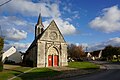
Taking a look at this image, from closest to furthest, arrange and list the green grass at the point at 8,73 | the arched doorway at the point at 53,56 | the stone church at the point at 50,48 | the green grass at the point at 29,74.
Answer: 1. the green grass at the point at 29,74
2. the green grass at the point at 8,73
3. the stone church at the point at 50,48
4. the arched doorway at the point at 53,56

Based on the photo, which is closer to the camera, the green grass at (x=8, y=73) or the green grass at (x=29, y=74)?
the green grass at (x=29, y=74)

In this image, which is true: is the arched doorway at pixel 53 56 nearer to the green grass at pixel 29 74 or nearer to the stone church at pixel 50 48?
the stone church at pixel 50 48

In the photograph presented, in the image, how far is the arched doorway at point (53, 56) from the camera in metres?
43.8

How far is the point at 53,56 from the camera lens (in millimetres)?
44250

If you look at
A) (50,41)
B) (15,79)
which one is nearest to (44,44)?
(50,41)

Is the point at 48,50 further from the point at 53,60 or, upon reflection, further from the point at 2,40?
the point at 2,40

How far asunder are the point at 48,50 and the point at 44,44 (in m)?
1.58

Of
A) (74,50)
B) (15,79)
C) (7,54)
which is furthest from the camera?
(74,50)

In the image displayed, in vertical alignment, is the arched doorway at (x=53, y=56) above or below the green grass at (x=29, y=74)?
above

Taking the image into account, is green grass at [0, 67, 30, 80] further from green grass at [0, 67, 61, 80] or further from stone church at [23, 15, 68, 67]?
stone church at [23, 15, 68, 67]

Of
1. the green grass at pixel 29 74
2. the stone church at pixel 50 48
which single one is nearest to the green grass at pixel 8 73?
the green grass at pixel 29 74

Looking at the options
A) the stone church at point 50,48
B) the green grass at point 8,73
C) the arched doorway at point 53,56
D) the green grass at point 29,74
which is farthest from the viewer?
the arched doorway at point 53,56

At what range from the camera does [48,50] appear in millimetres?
43688

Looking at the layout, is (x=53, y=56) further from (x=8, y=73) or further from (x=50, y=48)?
(x=8, y=73)
